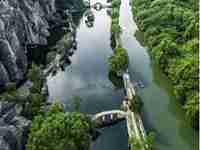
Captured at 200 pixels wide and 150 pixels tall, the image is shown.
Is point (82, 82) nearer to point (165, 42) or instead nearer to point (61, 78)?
point (61, 78)

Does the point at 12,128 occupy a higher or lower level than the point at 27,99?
lower

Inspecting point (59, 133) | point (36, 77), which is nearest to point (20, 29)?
point (36, 77)

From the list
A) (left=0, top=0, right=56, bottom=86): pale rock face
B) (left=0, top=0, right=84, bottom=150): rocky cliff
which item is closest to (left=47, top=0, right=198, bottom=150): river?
(left=0, top=0, right=56, bottom=86): pale rock face

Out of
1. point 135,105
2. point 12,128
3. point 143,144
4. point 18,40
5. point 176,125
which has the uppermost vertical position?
point 18,40

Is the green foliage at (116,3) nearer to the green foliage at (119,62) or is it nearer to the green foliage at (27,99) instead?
the green foliage at (119,62)

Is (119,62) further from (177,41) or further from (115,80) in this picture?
(177,41)
